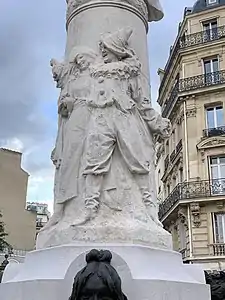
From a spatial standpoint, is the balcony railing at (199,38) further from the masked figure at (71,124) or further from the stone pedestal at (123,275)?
the stone pedestal at (123,275)

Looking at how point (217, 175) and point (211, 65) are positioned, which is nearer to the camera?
point (217, 175)

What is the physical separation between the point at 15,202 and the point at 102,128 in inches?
1055

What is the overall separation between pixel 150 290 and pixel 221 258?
771 inches

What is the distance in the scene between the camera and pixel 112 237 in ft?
13.2

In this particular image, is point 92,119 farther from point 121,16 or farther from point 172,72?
point 172,72

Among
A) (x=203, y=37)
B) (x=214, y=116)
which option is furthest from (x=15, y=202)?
(x=203, y=37)

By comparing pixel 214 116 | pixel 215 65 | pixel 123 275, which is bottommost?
pixel 123 275

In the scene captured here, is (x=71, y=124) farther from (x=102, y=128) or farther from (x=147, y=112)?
(x=147, y=112)

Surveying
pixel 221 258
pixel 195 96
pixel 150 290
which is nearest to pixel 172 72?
pixel 195 96

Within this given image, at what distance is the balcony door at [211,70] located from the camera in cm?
2609

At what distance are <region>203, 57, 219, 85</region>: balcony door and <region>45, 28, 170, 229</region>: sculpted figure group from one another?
72.0 ft

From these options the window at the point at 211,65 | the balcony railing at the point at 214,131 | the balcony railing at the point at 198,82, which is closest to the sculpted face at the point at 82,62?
the balcony railing at the point at 214,131

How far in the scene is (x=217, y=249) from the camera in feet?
74.1

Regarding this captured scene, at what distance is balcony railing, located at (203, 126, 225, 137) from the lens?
24906mm
